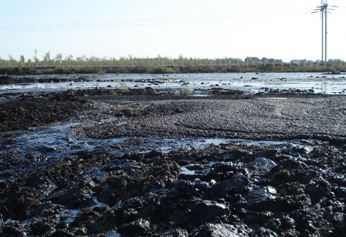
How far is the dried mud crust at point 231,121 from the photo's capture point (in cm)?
852

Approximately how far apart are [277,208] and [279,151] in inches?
88.7

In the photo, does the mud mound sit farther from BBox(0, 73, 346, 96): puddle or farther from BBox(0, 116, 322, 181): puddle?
BBox(0, 73, 346, 96): puddle

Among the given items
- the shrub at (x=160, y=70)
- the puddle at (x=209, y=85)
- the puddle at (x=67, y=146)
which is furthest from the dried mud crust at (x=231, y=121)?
the shrub at (x=160, y=70)

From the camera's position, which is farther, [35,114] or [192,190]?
[35,114]

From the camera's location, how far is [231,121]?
32.1 feet

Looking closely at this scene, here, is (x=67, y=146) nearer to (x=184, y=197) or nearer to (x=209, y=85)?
(x=184, y=197)

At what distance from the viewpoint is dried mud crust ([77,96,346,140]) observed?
8.52 m

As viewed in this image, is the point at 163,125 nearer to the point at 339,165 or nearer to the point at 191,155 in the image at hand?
the point at 191,155

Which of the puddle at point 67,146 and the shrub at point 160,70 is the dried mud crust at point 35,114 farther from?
the shrub at point 160,70

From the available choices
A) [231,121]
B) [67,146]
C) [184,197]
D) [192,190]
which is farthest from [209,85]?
[184,197]

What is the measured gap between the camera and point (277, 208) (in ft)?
14.4

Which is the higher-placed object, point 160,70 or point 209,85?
point 160,70

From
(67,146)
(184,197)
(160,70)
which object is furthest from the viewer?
(160,70)

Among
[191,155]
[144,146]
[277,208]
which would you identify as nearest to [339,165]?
[277,208]
